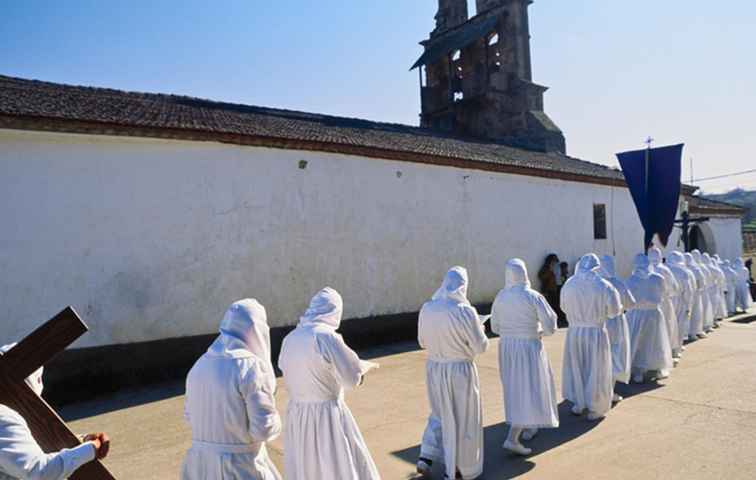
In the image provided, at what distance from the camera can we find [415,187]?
1251cm

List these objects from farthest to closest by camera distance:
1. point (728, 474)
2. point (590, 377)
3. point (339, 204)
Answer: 1. point (339, 204)
2. point (590, 377)
3. point (728, 474)

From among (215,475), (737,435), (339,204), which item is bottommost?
(737,435)

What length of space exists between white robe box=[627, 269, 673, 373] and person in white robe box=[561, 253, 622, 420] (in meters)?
2.05

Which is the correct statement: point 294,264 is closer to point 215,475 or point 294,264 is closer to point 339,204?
point 339,204

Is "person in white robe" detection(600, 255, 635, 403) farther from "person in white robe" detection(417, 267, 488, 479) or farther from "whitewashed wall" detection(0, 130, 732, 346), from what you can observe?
"whitewashed wall" detection(0, 130, 732, 346)

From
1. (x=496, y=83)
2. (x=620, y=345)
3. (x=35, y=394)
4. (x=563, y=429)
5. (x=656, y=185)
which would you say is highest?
(x=496, y=83)

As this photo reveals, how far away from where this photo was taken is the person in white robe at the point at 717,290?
42.7 ft

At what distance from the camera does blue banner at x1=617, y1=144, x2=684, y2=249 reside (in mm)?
11859

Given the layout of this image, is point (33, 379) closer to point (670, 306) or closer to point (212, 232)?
point (212, 232)

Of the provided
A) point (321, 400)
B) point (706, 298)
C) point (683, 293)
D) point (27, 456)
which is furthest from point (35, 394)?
point (706, 298)

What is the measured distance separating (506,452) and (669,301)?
18.4 feet

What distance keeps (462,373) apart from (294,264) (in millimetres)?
6109

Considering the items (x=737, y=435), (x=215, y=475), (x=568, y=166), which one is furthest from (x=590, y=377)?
(x=568, y=166)

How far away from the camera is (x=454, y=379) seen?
4.75 metres
